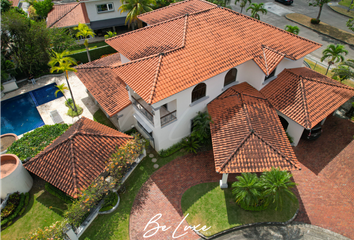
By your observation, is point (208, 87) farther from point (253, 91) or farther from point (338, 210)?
point (338, 210)

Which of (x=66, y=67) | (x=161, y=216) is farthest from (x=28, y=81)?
(x=161, y=216)

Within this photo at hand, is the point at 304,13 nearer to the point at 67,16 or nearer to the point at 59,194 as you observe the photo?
the point at 67,16

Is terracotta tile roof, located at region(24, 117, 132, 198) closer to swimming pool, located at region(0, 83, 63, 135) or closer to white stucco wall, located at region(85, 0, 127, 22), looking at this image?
swimming pool, located at region(0, 83, 63, 135)

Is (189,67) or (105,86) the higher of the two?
(189,67)

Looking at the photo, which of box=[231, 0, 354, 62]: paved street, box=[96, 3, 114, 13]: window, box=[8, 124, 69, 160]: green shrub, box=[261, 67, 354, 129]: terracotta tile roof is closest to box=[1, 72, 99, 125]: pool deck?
box=[8, 124, 69, 160]: green shrub

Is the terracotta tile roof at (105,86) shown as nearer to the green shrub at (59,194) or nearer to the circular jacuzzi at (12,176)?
the green shrub at (59,194)

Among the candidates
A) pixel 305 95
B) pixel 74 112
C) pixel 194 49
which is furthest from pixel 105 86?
pixel 305 95

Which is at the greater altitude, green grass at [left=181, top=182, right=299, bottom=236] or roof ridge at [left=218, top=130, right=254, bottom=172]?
roof ridge at [left=218, top=130, right=254, bottom=172]
